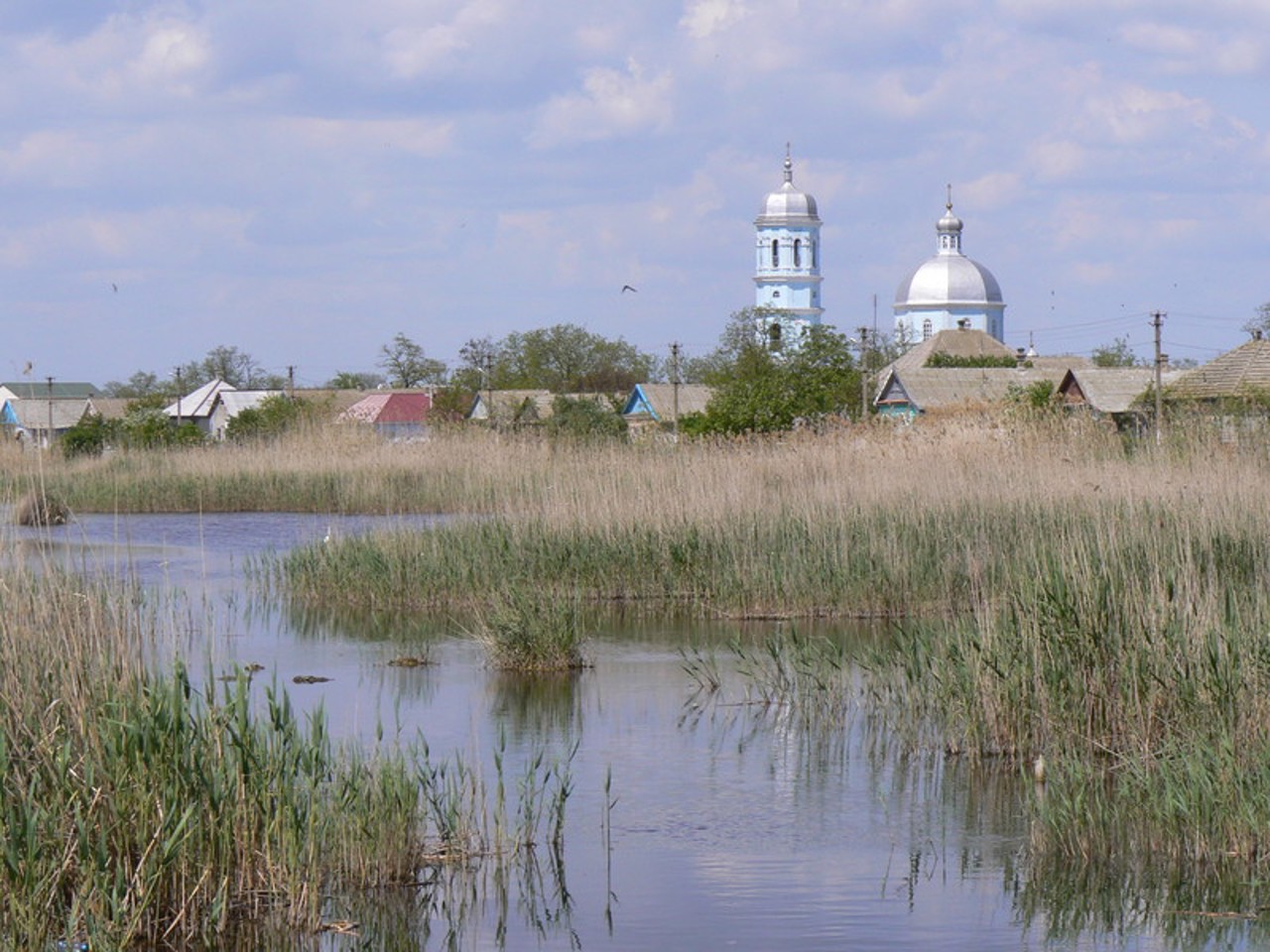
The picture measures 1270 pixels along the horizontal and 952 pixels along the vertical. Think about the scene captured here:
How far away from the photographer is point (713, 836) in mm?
9148

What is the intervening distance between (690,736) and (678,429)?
113 feet

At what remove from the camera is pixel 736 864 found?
8648mm

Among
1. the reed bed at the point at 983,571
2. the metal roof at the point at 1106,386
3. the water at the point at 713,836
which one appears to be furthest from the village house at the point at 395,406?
the water at the point at 713,836

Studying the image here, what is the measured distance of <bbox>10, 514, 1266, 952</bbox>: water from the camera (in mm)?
7707

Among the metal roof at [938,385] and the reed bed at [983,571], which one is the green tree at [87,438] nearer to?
the reed bed at [983,571]

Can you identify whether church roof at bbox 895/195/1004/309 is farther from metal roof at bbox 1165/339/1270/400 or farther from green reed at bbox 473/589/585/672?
green reed at bbox 473/589/585/672

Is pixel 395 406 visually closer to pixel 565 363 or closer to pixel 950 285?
pixel 565 363

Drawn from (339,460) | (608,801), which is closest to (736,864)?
(608,801)

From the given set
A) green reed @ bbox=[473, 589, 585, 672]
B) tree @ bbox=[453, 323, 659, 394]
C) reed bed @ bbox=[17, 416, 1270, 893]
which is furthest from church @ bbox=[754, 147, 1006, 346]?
green reed @ bbox=[473, 589, 585, 672]

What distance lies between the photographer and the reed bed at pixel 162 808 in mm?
A: 6941

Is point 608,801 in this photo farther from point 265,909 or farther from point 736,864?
point 265,909

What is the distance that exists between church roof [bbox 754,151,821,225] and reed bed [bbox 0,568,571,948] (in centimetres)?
11811

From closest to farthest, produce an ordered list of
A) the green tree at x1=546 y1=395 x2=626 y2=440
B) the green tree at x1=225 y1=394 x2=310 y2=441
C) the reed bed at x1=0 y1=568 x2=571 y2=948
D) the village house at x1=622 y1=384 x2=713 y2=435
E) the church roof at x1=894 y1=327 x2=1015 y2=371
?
1. the reed bed at x1=0 y1=568 x2=571 y2=948
2. the green tree at x1=546 y1=395 x2=626 y2=440
3. the green tree at x1=225 y1=394 x2=310 y2=441
4. the village house at x1=622 y1=384 x2=713 y2=435
5. the church roof at x1=894 y1=327 x2=1015 y2=371

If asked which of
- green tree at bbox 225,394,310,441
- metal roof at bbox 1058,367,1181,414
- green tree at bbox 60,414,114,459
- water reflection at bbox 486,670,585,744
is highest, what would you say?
metal roof at bbox 1058,367,1181,414
